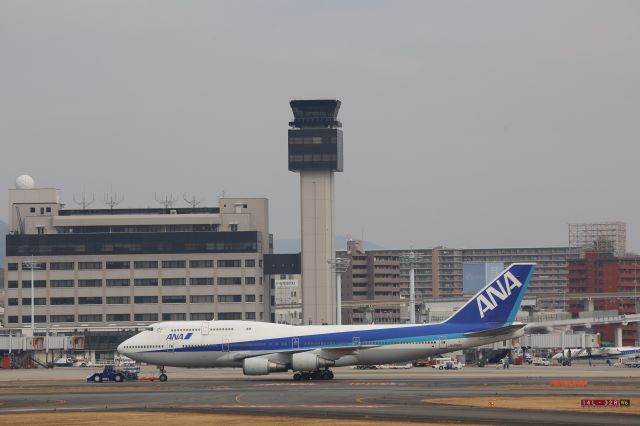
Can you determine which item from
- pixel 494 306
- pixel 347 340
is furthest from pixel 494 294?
pixel 347 340

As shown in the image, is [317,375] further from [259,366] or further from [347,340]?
[259,366]

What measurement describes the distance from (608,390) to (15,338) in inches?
3968

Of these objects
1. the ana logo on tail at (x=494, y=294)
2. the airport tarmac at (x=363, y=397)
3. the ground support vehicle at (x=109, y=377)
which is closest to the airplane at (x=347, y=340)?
the ana logo on tail at (x=494, y=294)

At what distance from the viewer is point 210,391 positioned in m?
85.7

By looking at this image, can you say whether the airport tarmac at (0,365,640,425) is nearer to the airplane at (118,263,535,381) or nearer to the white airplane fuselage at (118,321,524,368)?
the airplane at (118,263,535,381)

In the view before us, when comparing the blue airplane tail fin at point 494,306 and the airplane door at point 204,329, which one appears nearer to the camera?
the blue airplane tail fin at point 494,306

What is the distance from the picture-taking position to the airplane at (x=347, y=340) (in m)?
98.6

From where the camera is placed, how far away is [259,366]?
98.6 metres

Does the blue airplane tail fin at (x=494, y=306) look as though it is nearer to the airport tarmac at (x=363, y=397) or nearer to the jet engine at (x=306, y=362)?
the airport tarmac at (x=363, y=397)

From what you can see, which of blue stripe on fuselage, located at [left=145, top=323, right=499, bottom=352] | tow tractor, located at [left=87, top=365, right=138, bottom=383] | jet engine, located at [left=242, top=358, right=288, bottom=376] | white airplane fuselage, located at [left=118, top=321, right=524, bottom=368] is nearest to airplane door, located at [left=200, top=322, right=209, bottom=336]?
white airplane fuselage, located at [left=118, top=321, right=524, bottom=368]

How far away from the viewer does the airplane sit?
9856cm

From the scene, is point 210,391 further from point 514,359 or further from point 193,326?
point 514,359

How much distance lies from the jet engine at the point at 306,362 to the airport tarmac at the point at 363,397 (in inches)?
59.5

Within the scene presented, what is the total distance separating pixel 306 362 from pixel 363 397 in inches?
899
